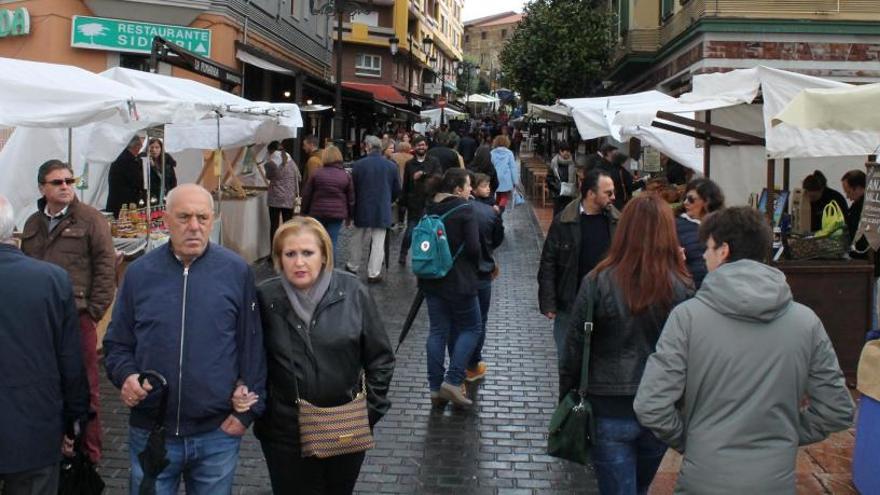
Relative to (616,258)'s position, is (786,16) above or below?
above

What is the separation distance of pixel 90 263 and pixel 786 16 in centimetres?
1522

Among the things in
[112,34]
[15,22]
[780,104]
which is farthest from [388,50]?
[780,104]

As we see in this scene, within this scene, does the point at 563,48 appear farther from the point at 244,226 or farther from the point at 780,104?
the point at 780,104

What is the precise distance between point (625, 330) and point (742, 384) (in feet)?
2.64

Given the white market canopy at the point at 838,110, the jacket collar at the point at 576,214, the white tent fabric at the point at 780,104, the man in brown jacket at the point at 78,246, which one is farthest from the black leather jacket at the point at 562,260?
the man in brown jacket at the point at 78,246

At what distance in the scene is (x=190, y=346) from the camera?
3.24 meters

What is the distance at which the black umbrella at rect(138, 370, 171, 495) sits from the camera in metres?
3.19

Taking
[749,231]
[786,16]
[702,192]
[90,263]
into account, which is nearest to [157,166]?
[90,263]

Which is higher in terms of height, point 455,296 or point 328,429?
point 455,296

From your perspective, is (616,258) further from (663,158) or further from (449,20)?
(449,20)

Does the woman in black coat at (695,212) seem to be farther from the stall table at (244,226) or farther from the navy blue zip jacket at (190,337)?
the stall table at (244,226)

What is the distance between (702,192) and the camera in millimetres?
5883

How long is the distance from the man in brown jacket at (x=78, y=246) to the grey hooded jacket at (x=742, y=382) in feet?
11.6

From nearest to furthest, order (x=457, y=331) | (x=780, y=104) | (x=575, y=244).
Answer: (x=575, y=244)
(x=457, y=331)
(x=780, y=104)
